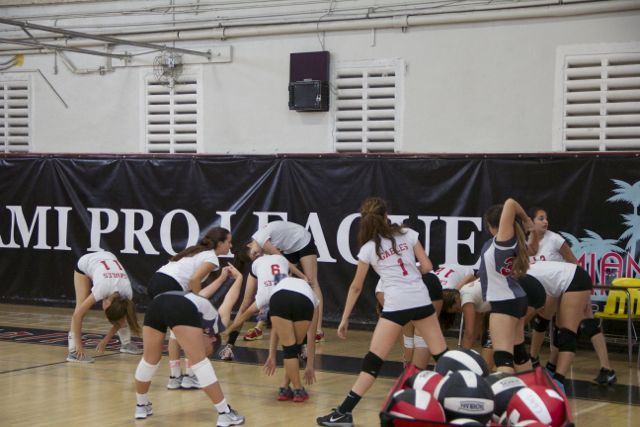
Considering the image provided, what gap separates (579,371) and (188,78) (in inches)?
298

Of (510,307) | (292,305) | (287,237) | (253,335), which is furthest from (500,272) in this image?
(253,335)

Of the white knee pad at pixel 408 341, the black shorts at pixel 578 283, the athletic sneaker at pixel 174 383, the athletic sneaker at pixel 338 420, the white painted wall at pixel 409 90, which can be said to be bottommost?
the athletic sneaker at pixel 174 383

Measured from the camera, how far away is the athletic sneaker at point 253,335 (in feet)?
38.4

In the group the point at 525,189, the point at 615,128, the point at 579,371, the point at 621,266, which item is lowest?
the point at 579,371

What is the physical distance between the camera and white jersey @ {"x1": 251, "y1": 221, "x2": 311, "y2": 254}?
10.9m

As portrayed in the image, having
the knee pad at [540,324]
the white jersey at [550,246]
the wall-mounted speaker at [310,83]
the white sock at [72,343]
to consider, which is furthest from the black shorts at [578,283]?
the wall-mounted speaker at [310,83]

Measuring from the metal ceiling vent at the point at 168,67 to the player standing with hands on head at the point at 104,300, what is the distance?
15.1ft

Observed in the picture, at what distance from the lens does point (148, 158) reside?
14.3 metres

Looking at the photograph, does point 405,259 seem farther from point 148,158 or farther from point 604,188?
point 148,158

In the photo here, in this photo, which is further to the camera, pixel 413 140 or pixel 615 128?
pixel 413 140

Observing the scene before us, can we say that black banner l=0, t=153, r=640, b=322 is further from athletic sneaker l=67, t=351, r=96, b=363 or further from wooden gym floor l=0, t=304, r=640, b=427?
athletic sneaker l=67, t=351, r=96, b=363

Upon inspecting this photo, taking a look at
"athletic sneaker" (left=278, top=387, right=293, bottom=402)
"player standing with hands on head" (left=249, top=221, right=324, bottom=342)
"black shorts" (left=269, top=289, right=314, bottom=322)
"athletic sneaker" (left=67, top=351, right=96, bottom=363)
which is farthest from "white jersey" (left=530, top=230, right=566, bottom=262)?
"athletic sneaker" (left=67, top=351, right=96, bottom=363)

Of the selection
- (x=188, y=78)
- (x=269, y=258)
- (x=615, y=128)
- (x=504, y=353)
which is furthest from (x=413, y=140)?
(x=504, y=353)

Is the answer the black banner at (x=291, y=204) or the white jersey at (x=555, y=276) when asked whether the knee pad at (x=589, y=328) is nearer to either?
the white jersey at (x=555, y=276)
